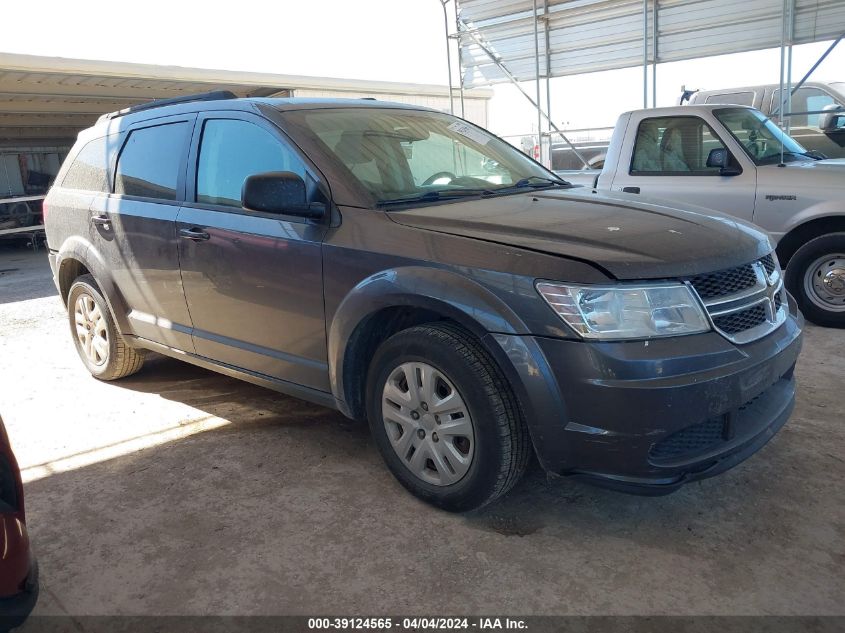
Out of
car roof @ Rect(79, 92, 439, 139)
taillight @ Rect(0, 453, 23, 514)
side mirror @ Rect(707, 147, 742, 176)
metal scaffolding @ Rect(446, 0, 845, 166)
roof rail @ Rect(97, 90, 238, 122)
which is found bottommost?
taillight @ Rect(0, 453, 23, 514)

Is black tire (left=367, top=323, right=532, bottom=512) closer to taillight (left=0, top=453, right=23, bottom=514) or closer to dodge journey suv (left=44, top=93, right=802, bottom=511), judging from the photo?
dodge journey suv (left=44, top=93, right=802, bottom=511)

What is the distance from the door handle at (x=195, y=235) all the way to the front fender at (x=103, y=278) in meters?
0.96

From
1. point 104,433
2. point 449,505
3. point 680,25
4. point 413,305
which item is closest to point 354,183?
point 413,305

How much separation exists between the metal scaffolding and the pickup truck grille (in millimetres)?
6181

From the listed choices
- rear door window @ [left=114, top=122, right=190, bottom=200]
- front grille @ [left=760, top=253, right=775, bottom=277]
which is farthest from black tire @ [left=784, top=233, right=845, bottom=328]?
rear door window @ [left=114, top=122, right=190, bottom=200]

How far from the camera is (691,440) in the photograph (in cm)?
248

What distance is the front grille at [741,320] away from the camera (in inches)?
99.1

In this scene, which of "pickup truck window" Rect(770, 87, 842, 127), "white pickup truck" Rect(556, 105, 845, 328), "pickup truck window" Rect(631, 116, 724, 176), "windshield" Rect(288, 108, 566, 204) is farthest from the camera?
"pickup truck window" Rect(770, 87, 842, 127)

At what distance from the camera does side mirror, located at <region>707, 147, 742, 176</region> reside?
565 centimetres

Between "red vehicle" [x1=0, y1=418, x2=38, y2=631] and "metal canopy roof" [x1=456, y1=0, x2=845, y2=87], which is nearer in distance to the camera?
"red vehicle" [x1=0, y1=418, x2=38, y2=631]

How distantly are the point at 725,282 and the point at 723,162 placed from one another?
352 cm

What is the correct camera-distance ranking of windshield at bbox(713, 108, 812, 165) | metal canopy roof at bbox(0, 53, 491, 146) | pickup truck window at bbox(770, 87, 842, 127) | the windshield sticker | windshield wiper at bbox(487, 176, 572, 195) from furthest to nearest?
metal canopy roof at bbox(0, 53, 491, 146) → pickup truck window at bbox(770, 87, 842, 127) → windshield at bbox(713, 108, 812, 165) → the windshield sticker → windshield wiper at bbox(487, 176, 572, 195)

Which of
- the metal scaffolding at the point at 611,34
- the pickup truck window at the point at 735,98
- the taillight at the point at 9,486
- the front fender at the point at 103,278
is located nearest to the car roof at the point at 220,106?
the front fender at the point at 103,278

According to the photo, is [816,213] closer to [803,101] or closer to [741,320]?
[741,320]
